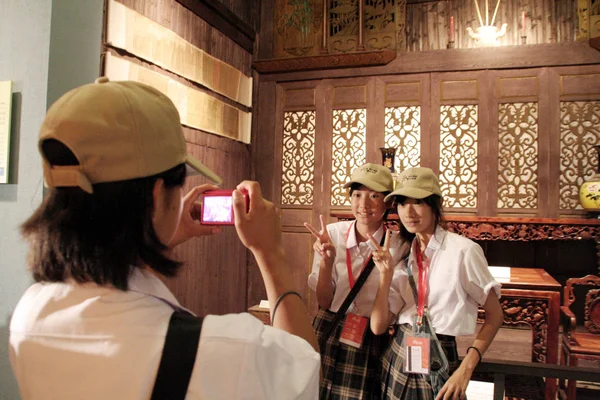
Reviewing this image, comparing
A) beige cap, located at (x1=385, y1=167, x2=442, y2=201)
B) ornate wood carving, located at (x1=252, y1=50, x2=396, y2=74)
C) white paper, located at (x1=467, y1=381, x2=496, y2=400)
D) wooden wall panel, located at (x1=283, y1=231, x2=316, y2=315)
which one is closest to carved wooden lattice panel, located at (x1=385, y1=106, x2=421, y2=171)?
ornate wood carving, located at (x1=252, y1=50, x2=396, y2=74)

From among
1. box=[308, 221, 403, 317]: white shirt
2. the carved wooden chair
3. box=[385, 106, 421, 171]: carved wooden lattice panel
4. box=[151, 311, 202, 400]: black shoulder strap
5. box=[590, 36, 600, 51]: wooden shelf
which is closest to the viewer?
box=[151, 311, 202, 400]: black shoulder strap

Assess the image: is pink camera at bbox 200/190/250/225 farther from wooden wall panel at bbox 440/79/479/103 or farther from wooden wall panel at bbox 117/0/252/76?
wooden wall panel at bbox 440/79/479/103

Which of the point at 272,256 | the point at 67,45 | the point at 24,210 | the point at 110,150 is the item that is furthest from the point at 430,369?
the point at 67,45

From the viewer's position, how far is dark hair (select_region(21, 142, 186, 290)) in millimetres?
683

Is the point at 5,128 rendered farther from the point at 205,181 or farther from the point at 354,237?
the point at 205,181

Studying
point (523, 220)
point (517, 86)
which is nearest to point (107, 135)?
point (523, 220)

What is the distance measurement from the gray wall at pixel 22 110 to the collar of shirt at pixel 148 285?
5.88ft

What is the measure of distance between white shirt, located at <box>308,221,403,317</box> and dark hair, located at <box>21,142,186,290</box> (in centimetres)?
137

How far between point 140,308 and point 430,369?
1.29m

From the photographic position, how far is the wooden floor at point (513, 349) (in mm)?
3518

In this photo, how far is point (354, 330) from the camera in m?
1.90

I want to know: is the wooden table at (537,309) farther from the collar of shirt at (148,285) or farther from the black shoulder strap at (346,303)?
the collar of shirt at (148,285)

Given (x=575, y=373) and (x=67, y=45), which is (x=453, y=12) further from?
(x=575, y=373)

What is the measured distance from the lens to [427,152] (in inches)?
184
